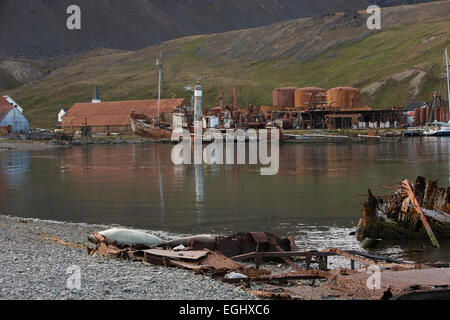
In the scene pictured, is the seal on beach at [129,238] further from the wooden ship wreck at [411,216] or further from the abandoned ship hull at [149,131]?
the abandoned ship hull at [149,131]

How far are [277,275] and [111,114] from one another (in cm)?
11428

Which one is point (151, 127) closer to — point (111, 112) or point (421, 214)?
point (111, 112)

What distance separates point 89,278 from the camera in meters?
12.1

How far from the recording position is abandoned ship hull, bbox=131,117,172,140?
106 metres

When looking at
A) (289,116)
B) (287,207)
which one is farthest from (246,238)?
(289,116)

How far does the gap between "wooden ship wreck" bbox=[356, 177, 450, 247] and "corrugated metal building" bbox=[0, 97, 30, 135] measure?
10285cm

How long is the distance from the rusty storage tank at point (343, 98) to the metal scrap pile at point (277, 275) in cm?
11306

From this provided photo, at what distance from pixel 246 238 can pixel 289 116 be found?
107 metres

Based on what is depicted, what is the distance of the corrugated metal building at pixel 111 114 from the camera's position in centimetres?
11969

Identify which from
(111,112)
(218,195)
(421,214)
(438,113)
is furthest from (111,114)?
(421,214)

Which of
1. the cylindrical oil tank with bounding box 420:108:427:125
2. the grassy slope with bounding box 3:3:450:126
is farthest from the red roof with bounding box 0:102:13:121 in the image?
the cylindrical oil tank with bounding box 420:108:427:125
